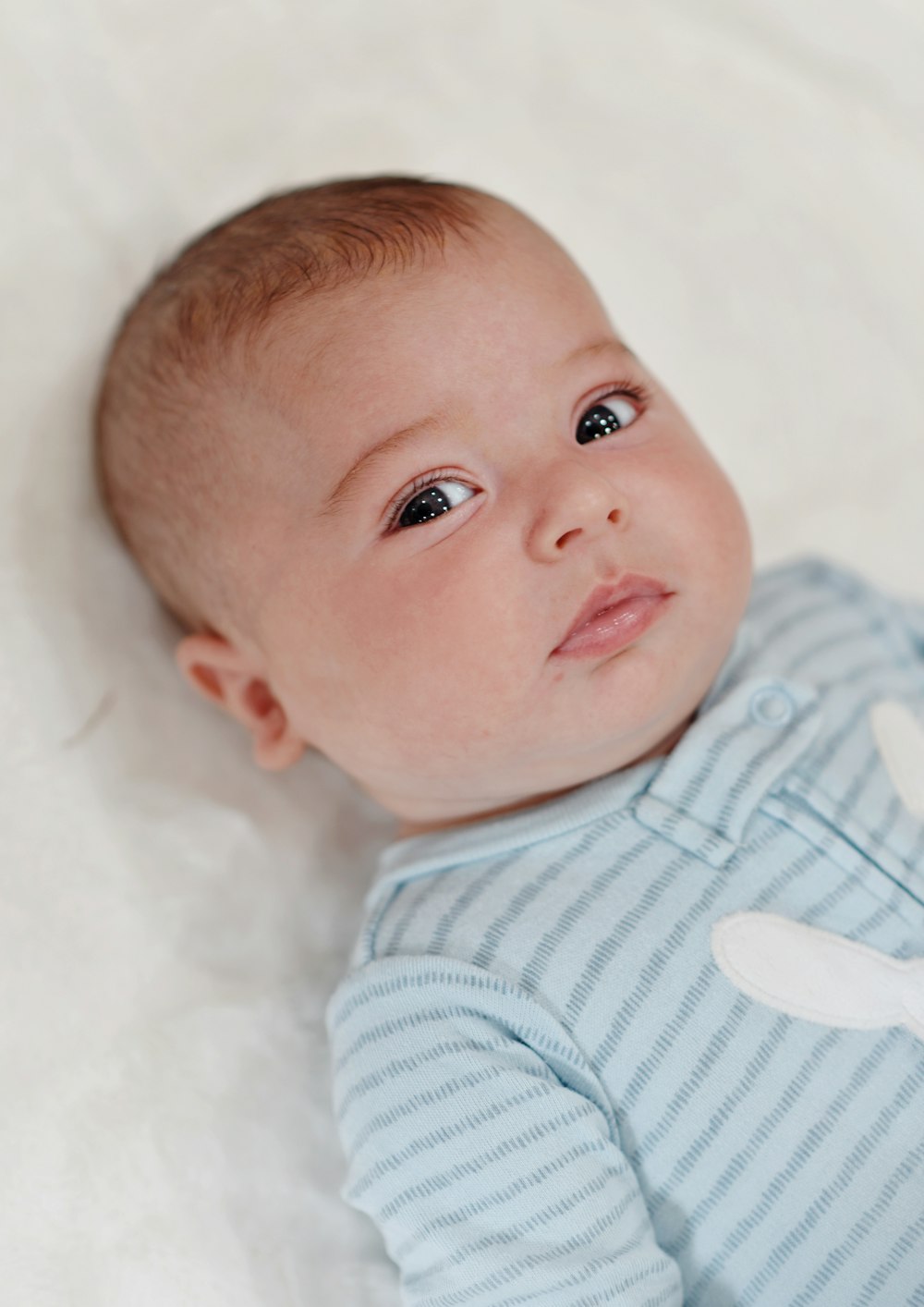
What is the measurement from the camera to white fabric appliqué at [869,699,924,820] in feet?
4.17

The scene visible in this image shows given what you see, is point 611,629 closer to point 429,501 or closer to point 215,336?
point 429,501

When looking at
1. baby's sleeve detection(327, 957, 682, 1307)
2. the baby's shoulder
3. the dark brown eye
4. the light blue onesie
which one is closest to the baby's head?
the dark brown eye

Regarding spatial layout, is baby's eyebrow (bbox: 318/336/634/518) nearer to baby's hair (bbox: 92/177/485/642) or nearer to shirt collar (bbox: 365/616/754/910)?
baby's hair (bbox: 92/177/485/642)

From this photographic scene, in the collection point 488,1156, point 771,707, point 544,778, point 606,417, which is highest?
point 606,417

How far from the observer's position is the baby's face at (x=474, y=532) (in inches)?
43.6

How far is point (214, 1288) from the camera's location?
1165 millimetres

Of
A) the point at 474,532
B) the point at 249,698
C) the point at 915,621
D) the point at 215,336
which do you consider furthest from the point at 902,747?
the point at 215,336

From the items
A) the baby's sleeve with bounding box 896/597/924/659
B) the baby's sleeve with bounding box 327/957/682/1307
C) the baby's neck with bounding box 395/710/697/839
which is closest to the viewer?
the baby's sleeve with bounding box 327/957/682/1307

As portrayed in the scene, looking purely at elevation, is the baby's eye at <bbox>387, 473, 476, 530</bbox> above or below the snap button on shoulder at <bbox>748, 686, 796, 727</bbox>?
above

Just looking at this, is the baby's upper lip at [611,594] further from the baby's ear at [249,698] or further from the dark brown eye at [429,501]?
the baby's ear at [249,698]

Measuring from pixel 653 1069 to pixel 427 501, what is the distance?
514 millimetres

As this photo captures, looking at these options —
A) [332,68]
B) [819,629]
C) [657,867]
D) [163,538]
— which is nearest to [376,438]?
[163,538]

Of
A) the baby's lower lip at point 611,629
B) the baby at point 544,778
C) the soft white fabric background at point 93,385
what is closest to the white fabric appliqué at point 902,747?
the baby at point 544,778

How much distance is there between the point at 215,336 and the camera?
3.99ft
